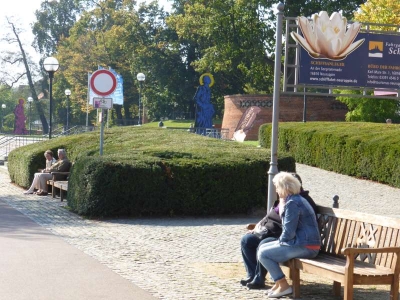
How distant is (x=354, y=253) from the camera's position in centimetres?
702

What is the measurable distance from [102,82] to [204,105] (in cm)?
3772

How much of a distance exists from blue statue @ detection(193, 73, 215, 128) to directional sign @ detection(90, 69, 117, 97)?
37.2 meters

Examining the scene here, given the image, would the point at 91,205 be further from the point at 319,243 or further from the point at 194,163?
the point at 319,243

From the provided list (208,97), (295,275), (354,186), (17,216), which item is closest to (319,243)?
(295,275)

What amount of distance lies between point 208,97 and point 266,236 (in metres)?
45.9

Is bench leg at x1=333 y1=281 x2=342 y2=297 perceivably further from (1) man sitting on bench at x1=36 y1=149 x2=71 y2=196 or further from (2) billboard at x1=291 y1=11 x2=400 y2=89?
(1) man sitting on bench at x1=36 y1=149 x2=71 y2=196

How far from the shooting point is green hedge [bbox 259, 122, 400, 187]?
2250cm

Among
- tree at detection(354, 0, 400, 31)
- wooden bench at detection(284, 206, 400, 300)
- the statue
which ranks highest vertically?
tree at detection(354, 0, 400, 31)

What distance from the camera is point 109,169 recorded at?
14.8 m

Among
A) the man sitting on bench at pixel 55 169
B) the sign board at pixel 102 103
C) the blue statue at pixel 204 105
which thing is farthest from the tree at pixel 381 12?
the sign board at pixel 102 103

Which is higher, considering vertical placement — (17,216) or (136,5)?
(136,5)

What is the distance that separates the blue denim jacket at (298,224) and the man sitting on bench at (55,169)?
12701mm

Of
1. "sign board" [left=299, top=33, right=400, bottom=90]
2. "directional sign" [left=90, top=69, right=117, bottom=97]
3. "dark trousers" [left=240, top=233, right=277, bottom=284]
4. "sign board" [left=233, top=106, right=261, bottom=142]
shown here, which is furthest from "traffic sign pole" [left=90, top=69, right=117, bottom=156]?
"sign board" [left=233, top=106, right=261, bottom=142]

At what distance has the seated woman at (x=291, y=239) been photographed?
312 inches
